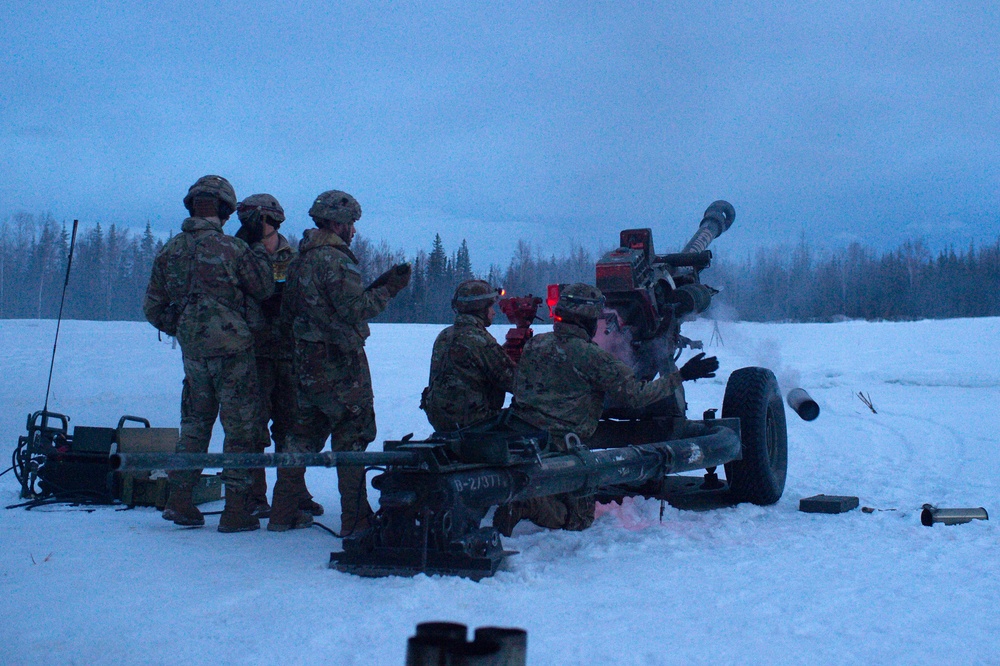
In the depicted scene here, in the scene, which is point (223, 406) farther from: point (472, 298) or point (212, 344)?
point (472, 298)

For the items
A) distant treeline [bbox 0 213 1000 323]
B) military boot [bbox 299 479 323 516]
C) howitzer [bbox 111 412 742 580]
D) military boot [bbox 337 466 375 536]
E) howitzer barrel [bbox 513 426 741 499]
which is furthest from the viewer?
distant treeline [bbox 0 213 1000 323]

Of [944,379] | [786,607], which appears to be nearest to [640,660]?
[786,607]

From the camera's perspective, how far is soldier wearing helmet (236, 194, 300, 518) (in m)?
5.84

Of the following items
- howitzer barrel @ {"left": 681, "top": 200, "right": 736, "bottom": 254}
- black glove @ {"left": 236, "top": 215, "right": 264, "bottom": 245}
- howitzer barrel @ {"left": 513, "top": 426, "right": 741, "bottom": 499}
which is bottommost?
howitzer barrel @ {"left": 513, "top": 426, "right": 741, "bottom": 499}

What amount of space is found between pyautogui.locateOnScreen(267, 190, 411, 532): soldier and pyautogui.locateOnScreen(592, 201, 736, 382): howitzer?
200 centimetres

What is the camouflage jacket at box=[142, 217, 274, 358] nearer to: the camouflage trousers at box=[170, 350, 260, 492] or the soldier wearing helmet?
the camouflage trousers at box=[170, 350, 260, 492]

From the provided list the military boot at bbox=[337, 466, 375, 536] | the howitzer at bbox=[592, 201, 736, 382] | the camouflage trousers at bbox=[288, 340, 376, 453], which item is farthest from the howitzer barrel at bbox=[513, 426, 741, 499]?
the camouflage trousers at bbox=[288, 340, 376, 453]

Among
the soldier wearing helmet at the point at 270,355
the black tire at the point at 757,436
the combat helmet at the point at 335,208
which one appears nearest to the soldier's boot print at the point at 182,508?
the soldier wearing helmet at the point at 270,355

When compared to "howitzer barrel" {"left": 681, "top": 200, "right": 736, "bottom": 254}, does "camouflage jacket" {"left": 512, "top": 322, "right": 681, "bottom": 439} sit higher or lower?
lower

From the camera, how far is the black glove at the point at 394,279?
5500 mm

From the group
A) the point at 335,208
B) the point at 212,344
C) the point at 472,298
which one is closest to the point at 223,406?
the point at 212,344

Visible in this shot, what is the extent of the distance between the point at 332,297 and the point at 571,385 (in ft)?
5.45

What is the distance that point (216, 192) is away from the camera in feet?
18.7

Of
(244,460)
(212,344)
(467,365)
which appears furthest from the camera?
(467,365)
